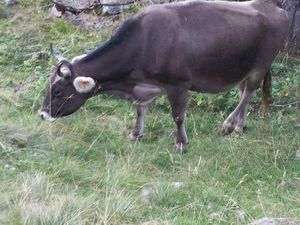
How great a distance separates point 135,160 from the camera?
718 centimetres

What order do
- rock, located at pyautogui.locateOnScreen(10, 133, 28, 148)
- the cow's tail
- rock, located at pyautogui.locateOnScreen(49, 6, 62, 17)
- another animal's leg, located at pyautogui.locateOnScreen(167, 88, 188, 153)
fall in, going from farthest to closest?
1. rock, located at pyautogui.locateOnScreen(49, 6, 62, 17)
2. the cow's tail
3. another animal's leg, located at pyautogui.locateOnScreen(167, 88, 188, 153)
4. rock, located at pyautogui.locateOnScreen(10, 133, 28, 148)

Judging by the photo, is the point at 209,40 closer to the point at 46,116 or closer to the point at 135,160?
the point at 135,160

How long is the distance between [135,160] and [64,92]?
123 centimetres

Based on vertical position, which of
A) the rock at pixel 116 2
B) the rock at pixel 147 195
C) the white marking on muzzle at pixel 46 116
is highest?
the rock at pixel 147 195

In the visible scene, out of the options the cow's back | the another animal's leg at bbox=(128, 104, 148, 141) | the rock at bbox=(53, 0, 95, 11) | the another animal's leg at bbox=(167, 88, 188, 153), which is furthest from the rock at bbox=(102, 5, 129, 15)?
the another animal's leg at bbox=(167, 88, 188, 153)

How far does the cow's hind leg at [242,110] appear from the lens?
8.48 m

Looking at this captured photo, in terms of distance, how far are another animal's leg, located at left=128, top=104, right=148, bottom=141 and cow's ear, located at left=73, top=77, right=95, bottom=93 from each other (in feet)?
2.65

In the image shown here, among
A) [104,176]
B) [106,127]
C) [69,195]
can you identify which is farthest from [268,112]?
[69,195]

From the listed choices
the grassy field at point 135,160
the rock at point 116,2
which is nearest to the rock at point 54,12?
the rock at point 116,2

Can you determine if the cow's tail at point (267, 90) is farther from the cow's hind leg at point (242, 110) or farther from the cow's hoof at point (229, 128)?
the cow's hoof at point (229, 128)

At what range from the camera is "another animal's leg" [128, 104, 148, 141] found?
26.5 feet

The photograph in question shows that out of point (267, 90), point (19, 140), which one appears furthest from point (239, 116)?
point (19, 140)

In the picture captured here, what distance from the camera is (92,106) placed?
882 centimetres

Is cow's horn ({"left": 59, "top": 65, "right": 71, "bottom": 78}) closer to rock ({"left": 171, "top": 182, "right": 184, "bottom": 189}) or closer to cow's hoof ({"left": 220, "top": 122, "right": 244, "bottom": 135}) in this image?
rock ({"left": 171, "top": 182, "right": 184, "bottom": 189})
